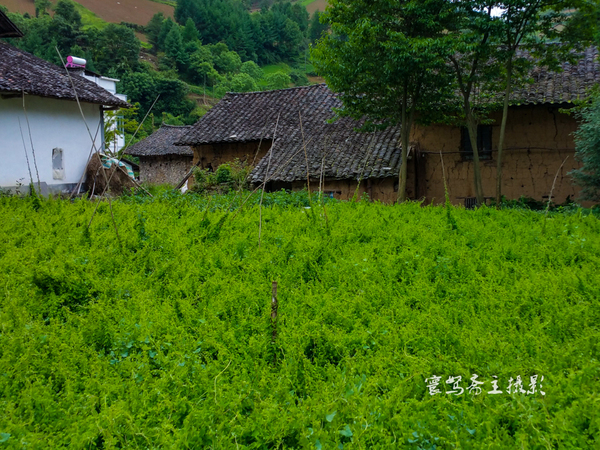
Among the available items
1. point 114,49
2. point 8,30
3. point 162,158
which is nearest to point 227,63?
point 114,49

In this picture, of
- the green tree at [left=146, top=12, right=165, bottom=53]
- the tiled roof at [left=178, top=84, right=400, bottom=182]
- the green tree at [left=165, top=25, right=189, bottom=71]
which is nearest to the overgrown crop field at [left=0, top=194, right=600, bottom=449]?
the tiled roof at [left=178, top=84, right=400, bottom=182]

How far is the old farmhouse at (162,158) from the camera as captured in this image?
96.6ft

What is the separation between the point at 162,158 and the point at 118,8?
65.2 m

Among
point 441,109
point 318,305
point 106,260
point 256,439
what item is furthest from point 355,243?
point 441,109

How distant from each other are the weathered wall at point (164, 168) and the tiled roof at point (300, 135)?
9718 mm

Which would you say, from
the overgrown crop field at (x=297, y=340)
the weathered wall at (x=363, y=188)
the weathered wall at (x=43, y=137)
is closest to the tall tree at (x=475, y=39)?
the weathered wall at (x=363, y=188)

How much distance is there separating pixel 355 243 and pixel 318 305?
2133 mm

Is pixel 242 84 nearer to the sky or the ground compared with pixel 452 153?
nearer to the sky

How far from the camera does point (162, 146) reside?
30438mm

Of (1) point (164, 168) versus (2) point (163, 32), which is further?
(2) point (163, 32)

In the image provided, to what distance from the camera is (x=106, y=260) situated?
5.18m

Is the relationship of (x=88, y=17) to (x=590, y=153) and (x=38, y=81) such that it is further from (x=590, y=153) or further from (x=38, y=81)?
(x=590, y=153)

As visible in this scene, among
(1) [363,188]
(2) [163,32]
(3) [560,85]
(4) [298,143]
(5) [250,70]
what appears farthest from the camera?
(2) [163,32]

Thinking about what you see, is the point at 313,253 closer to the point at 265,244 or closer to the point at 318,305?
the point at 265,244
